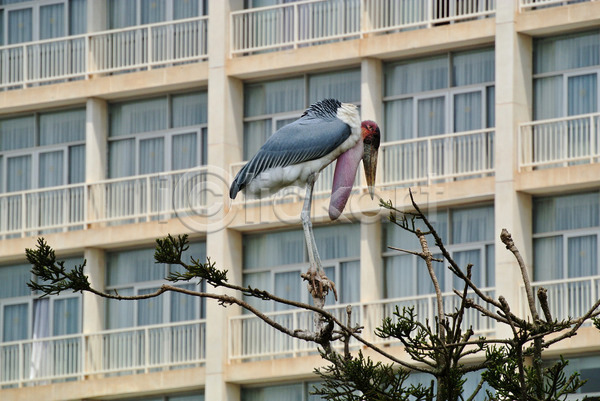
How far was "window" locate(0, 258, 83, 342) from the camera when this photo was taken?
1736 inches

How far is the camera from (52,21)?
150ft

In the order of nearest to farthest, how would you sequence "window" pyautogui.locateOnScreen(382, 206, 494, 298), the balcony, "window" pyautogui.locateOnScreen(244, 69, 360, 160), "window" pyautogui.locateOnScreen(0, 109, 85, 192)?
"window" pyautogui.locateOnScreen(382, 206, 494, 298)
"window" pyautogui.locateOnScreen(244, 69, 360, 160)
the balcony
"window" pyautogui.locateOnScreen(0, 109, 85, 192)

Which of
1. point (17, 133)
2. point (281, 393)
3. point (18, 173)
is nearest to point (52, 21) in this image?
point (17, 133)

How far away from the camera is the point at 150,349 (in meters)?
42.4

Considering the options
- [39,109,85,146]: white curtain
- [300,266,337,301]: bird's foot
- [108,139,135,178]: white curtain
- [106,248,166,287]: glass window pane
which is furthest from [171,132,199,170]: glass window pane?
[300,266,337,301]: bird's foot

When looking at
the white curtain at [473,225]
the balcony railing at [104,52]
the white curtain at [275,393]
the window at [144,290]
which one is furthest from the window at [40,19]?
the white curtain at [473,225]

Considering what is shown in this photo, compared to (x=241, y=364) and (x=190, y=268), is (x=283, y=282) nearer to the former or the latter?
(x=241, y=364)

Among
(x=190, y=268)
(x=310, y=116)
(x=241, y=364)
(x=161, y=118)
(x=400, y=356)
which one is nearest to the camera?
(x=190, y=268)

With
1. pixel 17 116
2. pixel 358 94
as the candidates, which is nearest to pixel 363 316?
pixel 358 94

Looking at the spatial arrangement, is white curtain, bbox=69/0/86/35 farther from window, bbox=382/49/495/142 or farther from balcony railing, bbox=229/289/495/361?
balcony railing, bbox=229/289/495/361

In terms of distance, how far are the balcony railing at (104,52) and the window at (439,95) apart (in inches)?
200

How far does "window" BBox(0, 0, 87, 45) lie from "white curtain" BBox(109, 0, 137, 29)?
719mm

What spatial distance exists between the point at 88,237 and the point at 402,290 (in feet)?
26.9

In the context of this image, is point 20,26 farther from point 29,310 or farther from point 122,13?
point 29,310
